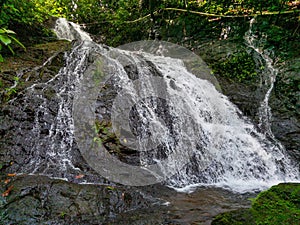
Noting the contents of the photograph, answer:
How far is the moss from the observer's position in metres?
1.77

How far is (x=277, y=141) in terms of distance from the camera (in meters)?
5.81

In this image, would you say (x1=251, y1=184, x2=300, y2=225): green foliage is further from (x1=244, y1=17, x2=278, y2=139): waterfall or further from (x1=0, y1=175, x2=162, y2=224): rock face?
(x1=244, y1=17, x2=278, y2=139): waterfall

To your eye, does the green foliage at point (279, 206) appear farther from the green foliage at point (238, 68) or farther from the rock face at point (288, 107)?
the green foliage at point (238, 68)

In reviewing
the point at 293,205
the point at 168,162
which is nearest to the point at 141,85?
the point at 168,162

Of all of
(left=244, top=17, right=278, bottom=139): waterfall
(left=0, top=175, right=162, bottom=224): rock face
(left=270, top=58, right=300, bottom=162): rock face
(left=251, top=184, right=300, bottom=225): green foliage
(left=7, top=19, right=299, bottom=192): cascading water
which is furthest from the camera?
(left=244, top=17, right=278, bottom=139): waterfall

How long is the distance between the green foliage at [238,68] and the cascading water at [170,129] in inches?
36.8

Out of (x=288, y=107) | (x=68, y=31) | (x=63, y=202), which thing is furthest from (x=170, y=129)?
(x=68, y=31)

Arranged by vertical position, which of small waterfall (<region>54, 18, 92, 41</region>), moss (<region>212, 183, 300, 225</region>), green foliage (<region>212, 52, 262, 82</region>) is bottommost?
moss (<region>212, 183, 300, 225</region>)

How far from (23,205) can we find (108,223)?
992 millimetres

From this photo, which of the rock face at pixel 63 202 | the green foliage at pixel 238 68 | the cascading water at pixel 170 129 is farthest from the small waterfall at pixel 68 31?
the rock face at pixel 63 202

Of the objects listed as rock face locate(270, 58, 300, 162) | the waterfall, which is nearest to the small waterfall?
the waterfall

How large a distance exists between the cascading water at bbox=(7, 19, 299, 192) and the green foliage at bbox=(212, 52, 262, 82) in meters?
0.93

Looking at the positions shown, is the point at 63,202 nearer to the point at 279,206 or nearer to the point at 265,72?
the point at 279,206

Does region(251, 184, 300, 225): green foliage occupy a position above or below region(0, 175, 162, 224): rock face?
above
